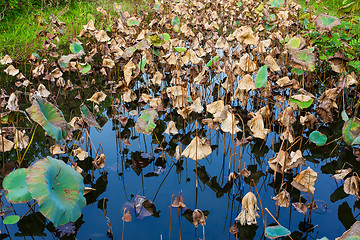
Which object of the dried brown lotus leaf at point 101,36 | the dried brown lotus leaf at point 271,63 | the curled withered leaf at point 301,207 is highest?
the dried brown lotus leaf at point 101,36

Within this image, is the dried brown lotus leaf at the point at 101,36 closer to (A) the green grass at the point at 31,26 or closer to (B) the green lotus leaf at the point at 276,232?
(A) the green grass at the point at 31,26

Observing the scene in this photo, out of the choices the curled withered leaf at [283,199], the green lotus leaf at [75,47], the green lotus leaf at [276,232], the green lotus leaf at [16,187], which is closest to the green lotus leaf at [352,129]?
the curled withered leaf at [283,199]

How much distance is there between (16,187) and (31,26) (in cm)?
381

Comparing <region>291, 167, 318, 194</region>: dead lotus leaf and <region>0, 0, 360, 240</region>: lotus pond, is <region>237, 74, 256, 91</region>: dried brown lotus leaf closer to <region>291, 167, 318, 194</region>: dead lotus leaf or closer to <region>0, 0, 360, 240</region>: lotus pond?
<region>0, 0, 360, 240</region>: lotus pond

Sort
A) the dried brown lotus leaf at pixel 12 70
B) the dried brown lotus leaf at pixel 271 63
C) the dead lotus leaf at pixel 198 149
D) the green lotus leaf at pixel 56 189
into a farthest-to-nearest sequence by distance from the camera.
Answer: the dried brown lotus leaf at pixel 12 70, the dried brown lotus leaf at pixel 271 63, the dead lotus leaf at pixel 198 149, the green lotus leaf at pixel 56 189

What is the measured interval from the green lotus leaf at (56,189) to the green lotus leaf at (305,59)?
151 cm

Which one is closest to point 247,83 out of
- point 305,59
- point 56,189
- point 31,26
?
point 305,59

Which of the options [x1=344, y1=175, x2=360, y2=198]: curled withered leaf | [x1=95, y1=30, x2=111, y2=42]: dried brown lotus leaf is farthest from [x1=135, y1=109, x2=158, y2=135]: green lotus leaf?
[x1=95, y1=30, x2=111, y2=42]: dried brown lotus leaf

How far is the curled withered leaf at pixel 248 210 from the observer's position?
153 cm

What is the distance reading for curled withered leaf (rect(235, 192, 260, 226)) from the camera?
153cm

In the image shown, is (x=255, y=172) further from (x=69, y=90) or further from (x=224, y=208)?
(x=69, y=90)

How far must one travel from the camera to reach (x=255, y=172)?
2.11m

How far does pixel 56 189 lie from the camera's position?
4.31 ft

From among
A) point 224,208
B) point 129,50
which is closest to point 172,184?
point 224,208
